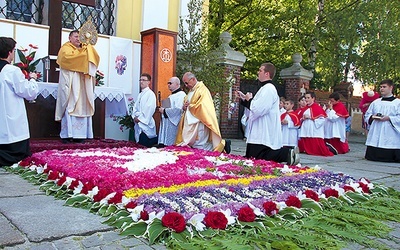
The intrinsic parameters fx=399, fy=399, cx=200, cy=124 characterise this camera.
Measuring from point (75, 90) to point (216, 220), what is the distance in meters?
5.20

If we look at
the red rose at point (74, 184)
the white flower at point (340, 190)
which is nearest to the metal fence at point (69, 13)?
the red rose at point (74, 184)

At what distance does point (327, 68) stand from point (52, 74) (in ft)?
44.6

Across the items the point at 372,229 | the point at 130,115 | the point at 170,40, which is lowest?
the point at 372,229

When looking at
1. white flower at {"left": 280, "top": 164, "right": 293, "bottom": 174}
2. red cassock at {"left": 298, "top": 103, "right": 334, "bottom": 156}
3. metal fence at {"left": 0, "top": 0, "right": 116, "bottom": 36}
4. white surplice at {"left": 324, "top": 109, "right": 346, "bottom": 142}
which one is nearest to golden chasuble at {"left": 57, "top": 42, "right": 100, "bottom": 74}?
metal fence at {"left": 0, "top": 0, "right": 116, "bottom": 36}

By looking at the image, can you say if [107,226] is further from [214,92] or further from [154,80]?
[214,92]

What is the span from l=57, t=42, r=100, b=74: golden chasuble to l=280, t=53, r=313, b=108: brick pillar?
32.4 feet

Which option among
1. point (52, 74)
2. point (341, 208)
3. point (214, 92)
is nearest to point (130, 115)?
point (52, 74)

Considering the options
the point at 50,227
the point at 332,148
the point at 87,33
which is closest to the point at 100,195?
the point at 50,227

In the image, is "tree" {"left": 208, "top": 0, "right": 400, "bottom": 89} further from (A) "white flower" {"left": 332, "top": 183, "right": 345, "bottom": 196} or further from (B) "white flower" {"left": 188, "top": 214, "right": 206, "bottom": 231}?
(B) "white flower" {"left": 188, "top": 214, "right": 206, "bottom": 231}

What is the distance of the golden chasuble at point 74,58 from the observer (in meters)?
7.32

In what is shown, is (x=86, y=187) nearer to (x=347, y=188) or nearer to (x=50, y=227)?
(x=50, y=227)

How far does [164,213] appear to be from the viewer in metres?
2.93

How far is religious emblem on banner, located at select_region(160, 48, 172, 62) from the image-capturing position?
9227 millimetres

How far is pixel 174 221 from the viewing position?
2793 mm
